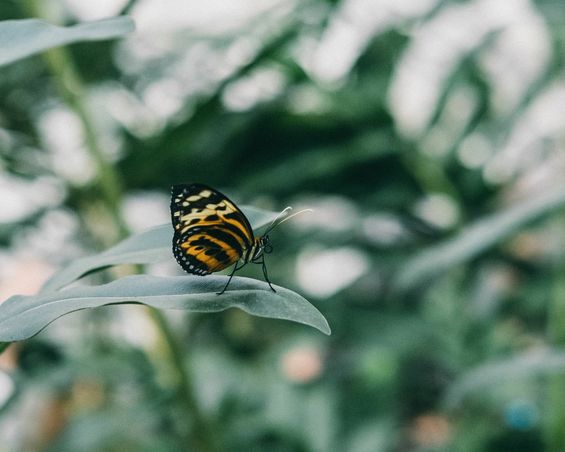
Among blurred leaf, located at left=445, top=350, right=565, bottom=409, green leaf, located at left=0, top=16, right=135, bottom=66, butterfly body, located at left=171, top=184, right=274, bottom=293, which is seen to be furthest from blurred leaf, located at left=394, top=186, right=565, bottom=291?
green leaf, located at left=0, top=16, right=135, bottom=66

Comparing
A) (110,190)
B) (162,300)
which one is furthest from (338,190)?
(162,300)

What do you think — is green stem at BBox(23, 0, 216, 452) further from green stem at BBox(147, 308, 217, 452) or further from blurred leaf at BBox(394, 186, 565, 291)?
blurred leaf at BBox(394, 186, 565, 291)

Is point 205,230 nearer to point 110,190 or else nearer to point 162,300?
point 162,300

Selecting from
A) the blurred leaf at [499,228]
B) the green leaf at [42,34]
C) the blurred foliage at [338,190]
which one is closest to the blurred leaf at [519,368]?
the blurred leaf at [499,228]

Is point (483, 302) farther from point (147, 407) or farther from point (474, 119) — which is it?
point (147, 407)

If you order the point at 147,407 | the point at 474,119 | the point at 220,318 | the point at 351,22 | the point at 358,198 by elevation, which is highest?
the point at 351,22

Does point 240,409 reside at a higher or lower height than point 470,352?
lower

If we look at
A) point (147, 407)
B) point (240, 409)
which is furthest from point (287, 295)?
point (240, 409)
